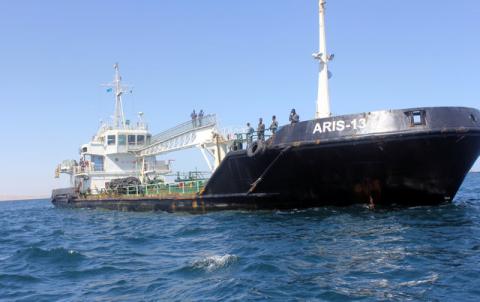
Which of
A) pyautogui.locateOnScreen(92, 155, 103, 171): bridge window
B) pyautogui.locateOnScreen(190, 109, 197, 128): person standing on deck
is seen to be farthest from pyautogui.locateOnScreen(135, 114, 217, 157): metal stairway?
pyautogui.locateOnScreen(92, 155, 103, 171): bridge window

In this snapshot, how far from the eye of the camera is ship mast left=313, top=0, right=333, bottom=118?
50.1 ft

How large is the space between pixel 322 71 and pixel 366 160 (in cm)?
412

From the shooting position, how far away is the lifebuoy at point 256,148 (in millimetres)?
13996

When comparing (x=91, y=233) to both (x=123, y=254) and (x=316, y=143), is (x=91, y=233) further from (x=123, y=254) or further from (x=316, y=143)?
(x=316, y=143)

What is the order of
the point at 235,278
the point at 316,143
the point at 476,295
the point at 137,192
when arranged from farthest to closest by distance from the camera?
the point at 137,192
the point at 316,143
the point at 235,278
the point at 476,295

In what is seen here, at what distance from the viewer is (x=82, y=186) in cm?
2875

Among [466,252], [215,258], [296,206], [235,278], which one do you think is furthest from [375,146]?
[235,278]

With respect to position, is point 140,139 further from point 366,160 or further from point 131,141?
point 366,160

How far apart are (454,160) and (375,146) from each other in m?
2.28

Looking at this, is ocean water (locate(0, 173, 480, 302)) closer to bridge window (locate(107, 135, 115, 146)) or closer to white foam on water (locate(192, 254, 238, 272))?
white foam on water (locate(192, 254, 238, 272))

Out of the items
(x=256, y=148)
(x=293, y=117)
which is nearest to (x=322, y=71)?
(x=293, y=117)

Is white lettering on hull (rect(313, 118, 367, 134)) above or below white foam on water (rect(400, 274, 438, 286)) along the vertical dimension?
above

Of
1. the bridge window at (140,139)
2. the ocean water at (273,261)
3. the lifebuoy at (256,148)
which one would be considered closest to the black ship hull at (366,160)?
the lifebuoy at (256,148)

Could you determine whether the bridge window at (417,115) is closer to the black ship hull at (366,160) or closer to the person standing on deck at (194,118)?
the black ship hull at (366,160)
